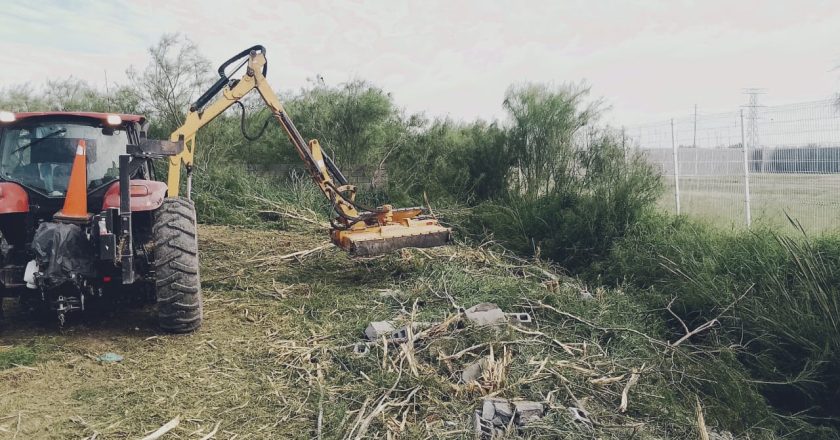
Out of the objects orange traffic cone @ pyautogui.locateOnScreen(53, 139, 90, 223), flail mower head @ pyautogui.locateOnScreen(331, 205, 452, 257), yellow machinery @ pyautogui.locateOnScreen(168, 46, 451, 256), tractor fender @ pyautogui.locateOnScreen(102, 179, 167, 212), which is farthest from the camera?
yellow machinery @ pyautogui.locateOnScreen(168, 46, 451, 256)

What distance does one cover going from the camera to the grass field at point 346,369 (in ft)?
10.7

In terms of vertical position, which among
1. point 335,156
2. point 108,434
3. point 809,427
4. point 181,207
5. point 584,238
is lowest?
point 809,427

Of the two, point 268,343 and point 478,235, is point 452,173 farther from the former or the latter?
point 268,343

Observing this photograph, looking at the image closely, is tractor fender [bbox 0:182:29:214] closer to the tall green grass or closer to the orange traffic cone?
the orange traffic cone

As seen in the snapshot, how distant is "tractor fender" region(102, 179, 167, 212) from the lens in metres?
4.47

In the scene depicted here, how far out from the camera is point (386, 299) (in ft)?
18.0

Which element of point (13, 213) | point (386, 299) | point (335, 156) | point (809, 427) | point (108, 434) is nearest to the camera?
point (108, 434)

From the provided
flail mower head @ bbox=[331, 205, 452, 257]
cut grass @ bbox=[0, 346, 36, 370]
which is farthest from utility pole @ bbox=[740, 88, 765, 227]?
cut grass @ bbox=[0, 346, 36, 370]

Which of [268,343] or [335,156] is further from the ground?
[335,156]

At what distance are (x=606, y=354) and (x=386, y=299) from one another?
2.14 metres

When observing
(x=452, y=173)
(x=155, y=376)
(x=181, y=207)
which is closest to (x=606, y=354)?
(x=155, y=376)

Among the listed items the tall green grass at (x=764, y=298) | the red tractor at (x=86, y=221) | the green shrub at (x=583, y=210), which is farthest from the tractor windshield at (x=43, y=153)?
the tall green grass at (x=764, y=298)

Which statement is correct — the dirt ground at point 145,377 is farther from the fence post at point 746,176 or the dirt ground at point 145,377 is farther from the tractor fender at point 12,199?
the fence post at point 746,176

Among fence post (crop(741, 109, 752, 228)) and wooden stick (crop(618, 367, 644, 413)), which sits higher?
fence post (crop(741, 109, 752, 228))
